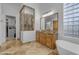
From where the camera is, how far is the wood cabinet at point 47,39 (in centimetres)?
215

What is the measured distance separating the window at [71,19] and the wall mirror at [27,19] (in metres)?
0.61

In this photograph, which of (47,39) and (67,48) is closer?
(67,48)

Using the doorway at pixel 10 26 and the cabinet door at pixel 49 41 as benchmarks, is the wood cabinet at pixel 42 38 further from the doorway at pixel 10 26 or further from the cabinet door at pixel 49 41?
the doorway at pixel 10 26

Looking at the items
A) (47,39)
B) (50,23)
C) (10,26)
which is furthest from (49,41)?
(10,26)

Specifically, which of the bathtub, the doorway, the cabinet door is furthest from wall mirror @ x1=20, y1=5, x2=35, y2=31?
the bathtub

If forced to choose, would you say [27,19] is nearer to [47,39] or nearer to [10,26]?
[10,26]

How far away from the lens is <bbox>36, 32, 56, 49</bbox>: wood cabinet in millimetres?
2150

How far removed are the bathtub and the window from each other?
6.4 inches

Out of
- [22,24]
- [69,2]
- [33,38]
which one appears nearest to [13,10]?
[22,24]

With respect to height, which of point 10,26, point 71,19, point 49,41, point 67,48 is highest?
point 71,19

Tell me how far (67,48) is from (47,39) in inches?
15.6

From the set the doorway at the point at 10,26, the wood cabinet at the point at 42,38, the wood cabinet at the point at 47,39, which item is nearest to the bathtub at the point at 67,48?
the wood cabinet at the point at 47,39

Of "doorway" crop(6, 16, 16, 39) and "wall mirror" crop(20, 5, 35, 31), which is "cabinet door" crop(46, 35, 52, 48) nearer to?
"wall mirror" crop(20, 5, 35, 31)

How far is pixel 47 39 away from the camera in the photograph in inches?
86.9
